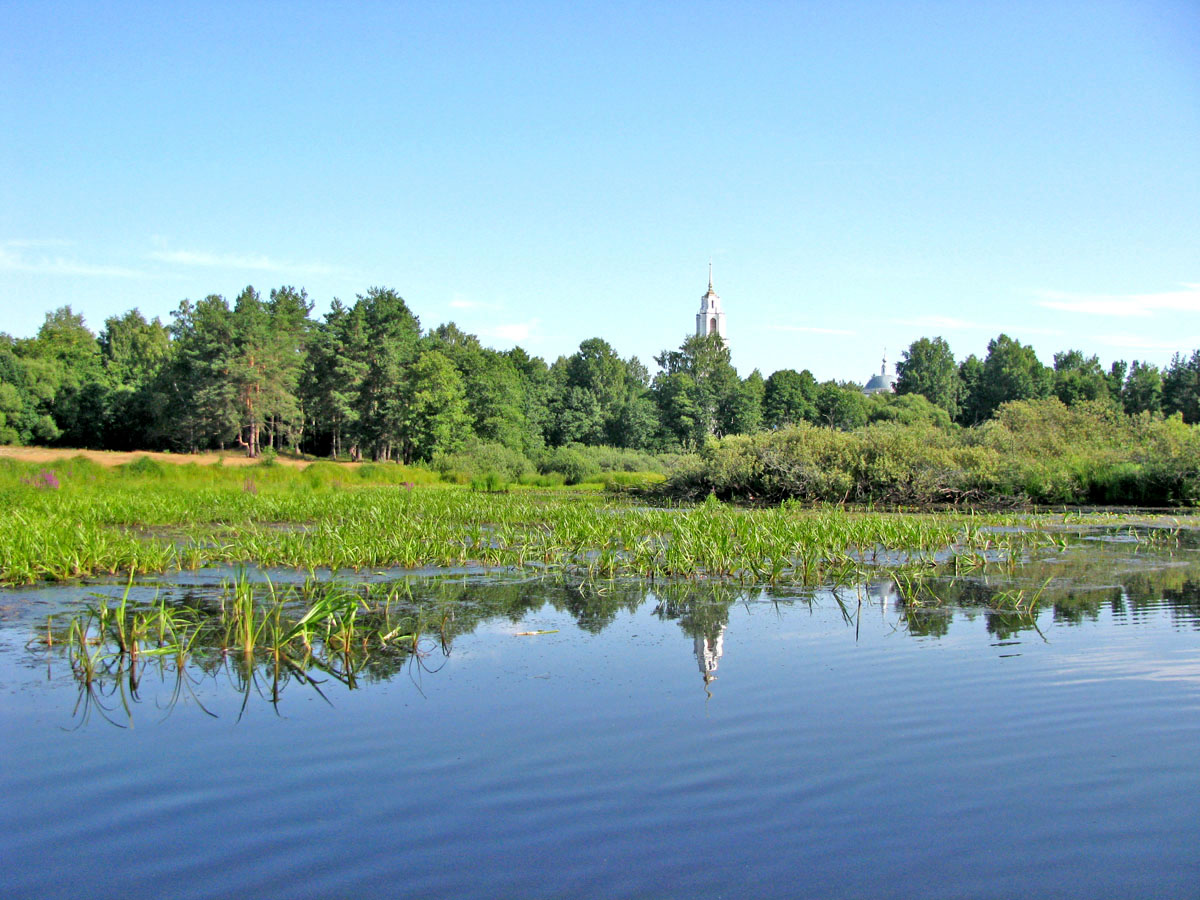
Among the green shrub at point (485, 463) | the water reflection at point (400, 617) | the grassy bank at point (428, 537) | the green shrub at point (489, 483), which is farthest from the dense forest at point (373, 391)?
the water reflection at point (400, 617)

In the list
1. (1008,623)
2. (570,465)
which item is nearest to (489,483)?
(570,465)

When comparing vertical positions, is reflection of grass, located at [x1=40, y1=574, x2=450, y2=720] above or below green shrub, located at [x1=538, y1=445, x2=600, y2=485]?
below

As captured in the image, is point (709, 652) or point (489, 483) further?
point (489, 483)

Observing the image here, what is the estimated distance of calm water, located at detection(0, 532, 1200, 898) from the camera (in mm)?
3975

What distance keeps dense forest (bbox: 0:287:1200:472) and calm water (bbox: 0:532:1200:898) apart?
3617cm

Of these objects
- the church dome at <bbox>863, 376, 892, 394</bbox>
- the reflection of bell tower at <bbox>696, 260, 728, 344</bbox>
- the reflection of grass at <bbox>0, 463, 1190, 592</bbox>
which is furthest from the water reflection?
the church dome at <bbox>863, 376, 892, 394</bbox>

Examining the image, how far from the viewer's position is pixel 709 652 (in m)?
7.92

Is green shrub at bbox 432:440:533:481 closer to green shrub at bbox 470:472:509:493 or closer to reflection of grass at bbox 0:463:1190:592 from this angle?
green shrub at bbox 470:472:509:493

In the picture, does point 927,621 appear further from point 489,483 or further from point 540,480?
point 540,480

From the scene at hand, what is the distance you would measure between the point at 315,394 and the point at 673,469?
135 feet

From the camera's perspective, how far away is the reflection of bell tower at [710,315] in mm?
109200

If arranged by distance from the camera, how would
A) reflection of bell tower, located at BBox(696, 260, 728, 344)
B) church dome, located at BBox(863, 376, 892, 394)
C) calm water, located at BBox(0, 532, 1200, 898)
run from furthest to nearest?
1. church dome, located at BBox(863, 376, 892, 394)
2. reflection of bell tower, located at BBox(696, 260, 728, 344)
3. calm water, located at BBox(0, 532, 1200, 898)

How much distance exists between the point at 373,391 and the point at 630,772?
57.5 meters

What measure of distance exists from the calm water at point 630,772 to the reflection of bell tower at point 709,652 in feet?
0.22
